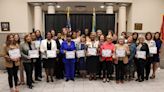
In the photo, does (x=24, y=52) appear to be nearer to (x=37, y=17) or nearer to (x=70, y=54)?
(x=70, y=54)

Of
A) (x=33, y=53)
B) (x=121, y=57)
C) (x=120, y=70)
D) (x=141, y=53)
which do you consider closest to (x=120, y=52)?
(x=121, y=57)

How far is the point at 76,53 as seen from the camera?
905cm

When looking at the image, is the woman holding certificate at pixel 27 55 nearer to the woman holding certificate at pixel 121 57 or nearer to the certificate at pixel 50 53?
the certificate at pixel 50 53

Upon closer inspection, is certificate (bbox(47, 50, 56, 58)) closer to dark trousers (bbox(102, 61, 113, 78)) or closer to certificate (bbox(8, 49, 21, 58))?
certificate (bbox(8, 49, 21, 58))

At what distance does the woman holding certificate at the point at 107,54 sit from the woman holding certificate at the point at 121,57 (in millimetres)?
178

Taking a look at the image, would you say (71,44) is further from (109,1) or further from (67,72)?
(109,1)

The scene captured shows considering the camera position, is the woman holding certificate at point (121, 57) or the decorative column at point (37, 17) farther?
the decorative column at point (37, 17)

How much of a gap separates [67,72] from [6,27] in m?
6.69

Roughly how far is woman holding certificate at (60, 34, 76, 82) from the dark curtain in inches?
106

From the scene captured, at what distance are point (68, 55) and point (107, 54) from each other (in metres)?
1.24

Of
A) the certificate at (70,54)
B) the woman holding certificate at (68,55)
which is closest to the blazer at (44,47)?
the woman holding certificate at (68,55)

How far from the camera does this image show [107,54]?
875cm

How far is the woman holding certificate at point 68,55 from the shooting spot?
8.88m

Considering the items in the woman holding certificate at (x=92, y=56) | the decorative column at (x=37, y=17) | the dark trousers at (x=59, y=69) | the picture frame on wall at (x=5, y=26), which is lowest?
the dark trousers at (x=59, y=69)
